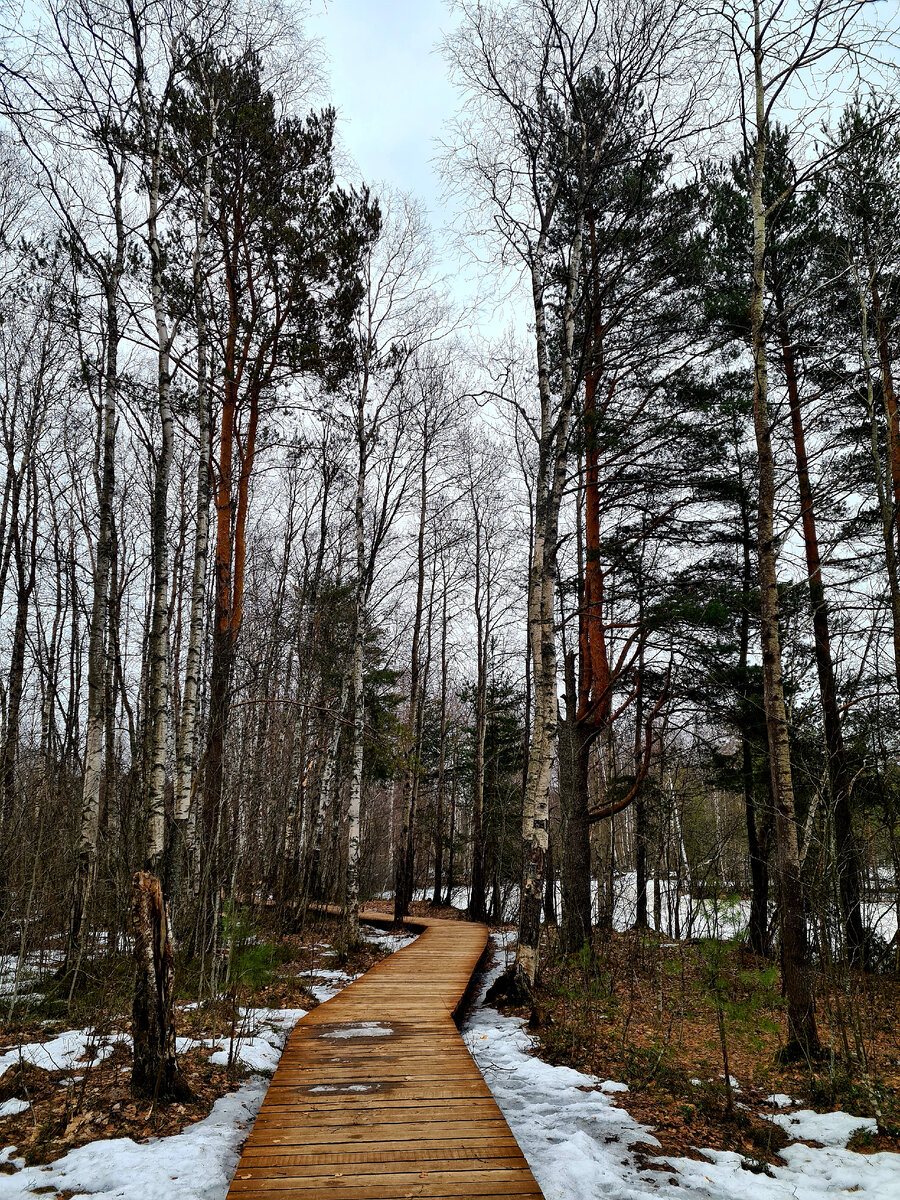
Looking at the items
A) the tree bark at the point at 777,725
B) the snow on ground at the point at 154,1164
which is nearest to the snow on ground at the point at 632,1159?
the tree bark at the point at 777,725

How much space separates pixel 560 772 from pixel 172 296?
927cm

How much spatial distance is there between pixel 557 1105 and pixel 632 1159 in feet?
3.00

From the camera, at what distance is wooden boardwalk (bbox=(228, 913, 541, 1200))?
298cm

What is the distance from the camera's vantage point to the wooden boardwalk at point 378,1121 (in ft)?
9.78

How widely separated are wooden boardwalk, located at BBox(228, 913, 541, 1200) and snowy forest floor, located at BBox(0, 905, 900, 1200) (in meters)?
0.30

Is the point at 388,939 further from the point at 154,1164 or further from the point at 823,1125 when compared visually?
the point at 154,1164

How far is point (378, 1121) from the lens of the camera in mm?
3650

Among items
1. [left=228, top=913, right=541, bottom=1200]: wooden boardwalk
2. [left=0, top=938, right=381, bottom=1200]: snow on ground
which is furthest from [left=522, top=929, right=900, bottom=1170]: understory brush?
[left=0, top=938, right=381, bottom=1200]: snow on ground

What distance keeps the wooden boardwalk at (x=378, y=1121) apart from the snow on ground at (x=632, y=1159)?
0.38 m

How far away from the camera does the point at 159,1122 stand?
3750mm

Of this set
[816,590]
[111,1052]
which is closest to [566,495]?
[816,590]

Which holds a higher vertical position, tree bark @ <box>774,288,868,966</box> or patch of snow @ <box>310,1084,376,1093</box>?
tree bark @ <box>774,288,868,966</box>

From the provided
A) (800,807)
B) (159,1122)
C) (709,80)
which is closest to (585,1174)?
(159,1122)

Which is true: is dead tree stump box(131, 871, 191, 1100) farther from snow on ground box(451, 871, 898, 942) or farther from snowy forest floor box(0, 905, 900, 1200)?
snow on ground box(451, 871, 898, 942)
